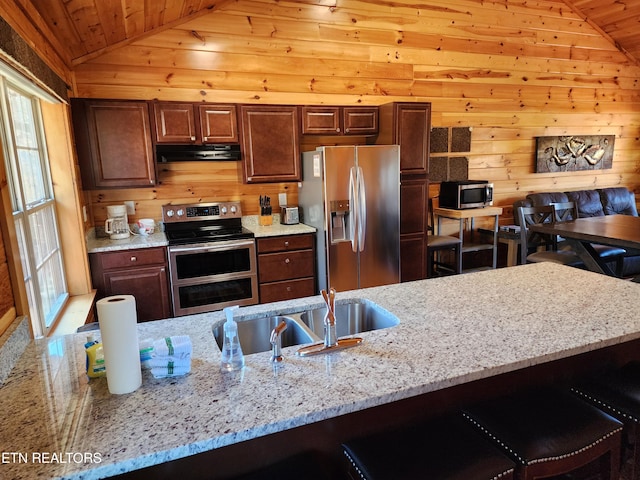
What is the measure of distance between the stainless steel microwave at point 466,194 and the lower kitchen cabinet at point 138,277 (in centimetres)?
309

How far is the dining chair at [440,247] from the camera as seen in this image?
4.49m

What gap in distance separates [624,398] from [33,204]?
293 cm

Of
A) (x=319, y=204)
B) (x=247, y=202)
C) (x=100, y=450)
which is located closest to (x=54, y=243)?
(x=247, y=202)

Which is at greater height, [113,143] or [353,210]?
[113,143]

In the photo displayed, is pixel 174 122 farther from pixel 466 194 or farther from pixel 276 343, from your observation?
pixel 466 194

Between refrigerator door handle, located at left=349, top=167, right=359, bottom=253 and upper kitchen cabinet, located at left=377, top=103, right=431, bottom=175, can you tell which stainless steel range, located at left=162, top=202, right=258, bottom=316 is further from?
upper kitchen cabinet, located at left=377, top=103, right=431, bottom=175

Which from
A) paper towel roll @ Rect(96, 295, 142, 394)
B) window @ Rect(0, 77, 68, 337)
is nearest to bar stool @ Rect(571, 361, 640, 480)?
paper towel roll @ Rect(96, 295, 142, 394)

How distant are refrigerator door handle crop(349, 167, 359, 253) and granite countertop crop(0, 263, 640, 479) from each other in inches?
76.3

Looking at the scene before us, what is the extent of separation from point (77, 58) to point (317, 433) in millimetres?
3529

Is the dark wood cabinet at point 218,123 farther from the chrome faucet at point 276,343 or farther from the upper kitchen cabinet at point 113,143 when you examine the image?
the chrome faucet at point 276,343

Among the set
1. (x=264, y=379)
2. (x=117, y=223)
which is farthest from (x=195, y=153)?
(x=264, y=379)

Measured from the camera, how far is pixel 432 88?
15.6 feet

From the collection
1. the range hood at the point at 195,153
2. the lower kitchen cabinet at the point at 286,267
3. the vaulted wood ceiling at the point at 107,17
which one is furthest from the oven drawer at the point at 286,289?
the vaulted wood ceiling at the point at 107,17

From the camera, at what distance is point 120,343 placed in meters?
1.09
